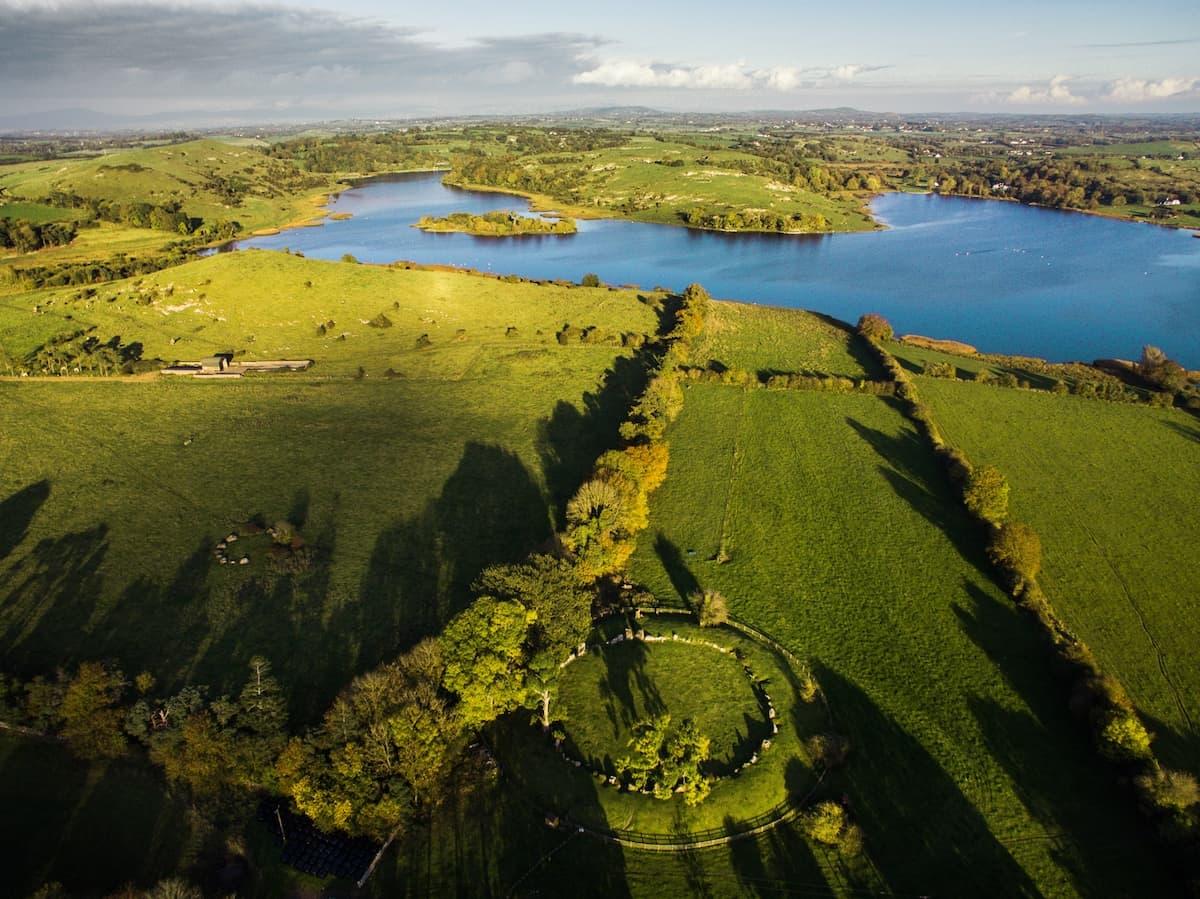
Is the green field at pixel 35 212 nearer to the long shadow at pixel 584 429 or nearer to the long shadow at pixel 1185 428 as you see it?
the long shadow at pixel 584 429

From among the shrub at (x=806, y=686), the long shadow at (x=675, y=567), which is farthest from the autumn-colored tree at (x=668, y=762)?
the long shadow at (x=675, y=567)

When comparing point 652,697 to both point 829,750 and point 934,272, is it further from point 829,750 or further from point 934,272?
point 934,272

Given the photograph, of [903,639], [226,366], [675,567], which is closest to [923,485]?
[903,639]

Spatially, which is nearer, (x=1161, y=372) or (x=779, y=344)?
(x=1161, y=372)

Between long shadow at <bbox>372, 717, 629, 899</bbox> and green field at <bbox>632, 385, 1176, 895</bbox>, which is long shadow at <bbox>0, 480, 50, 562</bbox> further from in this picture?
green field at <bbox>632, 385, 1176, 895</bbox>

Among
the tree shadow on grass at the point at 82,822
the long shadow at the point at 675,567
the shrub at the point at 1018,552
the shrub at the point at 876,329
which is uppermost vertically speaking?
the shrub at the point at 876,329

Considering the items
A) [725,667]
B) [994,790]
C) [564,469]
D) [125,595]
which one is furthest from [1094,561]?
[125,595]

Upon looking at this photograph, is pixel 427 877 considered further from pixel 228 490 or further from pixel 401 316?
pixel 401 316
